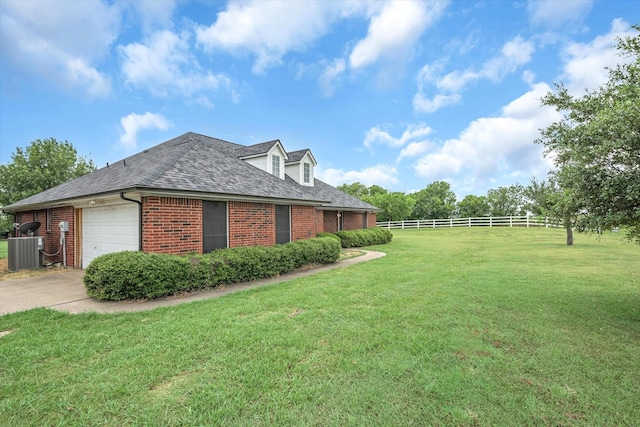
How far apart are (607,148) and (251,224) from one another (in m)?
8.86

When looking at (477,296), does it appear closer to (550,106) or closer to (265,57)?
(550,106)

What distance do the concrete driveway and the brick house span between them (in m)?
1.49

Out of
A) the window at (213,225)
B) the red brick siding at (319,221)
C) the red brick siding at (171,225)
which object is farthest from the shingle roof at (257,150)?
the red brick siding at (171,225)

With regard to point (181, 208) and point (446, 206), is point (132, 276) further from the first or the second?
point (446, 206)

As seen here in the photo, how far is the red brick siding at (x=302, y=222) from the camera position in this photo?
1185 centimetres

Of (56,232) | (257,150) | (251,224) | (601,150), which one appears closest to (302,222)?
(251,224)

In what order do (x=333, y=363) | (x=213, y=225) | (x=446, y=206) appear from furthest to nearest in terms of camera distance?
(x=446, y=206) → (x=213, y=225) → (x=333, y=363)

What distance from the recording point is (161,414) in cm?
245

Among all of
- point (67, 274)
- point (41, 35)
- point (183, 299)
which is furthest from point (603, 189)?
point (41, 35)

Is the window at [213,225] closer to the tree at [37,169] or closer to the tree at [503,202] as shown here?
the tree at [37,169]

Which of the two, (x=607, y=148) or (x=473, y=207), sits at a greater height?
(x=473, y=207)

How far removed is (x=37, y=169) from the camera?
28.7 metres

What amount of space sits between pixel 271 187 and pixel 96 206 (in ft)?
19.6

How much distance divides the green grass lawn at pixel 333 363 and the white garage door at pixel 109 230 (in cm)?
320
